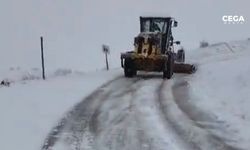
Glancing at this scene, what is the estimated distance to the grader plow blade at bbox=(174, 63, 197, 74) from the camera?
2647 cm

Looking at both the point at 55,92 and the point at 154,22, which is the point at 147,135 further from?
the point at 154,22

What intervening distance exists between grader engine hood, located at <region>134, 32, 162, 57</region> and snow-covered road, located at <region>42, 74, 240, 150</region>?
7.04 metres

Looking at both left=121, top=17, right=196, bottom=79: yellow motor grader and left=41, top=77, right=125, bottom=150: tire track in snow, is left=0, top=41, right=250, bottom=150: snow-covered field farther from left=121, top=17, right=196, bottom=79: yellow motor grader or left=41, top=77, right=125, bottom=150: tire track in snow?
left=121, top=17, right=196, bottom=79: yellow motor grader

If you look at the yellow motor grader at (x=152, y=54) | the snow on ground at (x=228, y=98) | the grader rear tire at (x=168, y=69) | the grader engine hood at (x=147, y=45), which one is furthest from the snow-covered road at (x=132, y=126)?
the grader engine hood at (x=147, y=45)

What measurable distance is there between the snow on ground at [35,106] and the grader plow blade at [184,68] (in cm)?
457

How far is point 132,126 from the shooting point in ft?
39.8

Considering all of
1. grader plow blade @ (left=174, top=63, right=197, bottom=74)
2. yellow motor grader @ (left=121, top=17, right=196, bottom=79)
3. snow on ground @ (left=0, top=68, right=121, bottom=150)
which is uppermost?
yellow motor grader @ (left=121, top=17, right=196, bottom=79)

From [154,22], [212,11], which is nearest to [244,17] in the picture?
[212,11]

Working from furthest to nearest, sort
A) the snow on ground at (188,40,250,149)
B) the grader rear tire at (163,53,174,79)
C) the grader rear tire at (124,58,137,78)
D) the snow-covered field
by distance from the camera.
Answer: the grader rear tire at (124,58,137,78)
the grader rear tire at (163,53,174,79)
the snow on ground at (188,40,250,149)
the snow-covered field

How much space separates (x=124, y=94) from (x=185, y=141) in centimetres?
726

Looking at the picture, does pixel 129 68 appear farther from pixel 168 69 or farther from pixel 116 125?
pixel 116 125

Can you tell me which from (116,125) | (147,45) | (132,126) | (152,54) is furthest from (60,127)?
(147,45)

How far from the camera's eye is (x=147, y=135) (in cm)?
1121

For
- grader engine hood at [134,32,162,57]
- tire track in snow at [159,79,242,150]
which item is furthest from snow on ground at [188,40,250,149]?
grader engine hood at [134,32,162,57]
